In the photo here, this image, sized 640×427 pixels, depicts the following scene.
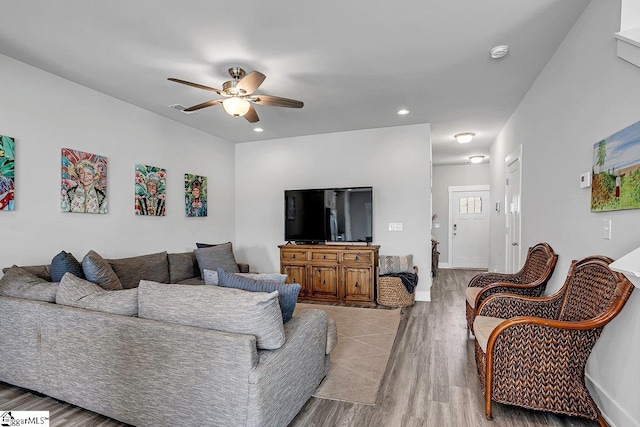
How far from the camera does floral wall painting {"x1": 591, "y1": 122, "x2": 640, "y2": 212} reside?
1722 millimetres

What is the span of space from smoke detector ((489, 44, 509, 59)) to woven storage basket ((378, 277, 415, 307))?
2.90 meters

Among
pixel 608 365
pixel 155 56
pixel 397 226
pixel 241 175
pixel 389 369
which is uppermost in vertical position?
pixel 155 56

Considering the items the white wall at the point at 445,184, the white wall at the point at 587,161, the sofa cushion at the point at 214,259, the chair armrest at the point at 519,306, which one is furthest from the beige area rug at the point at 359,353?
the white wall at the point at 445,184

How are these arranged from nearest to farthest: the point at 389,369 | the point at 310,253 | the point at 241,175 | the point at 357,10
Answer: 1. the point at 357,10
2. the point at 389,369
3. the point at 310,253
4. the point at 241,175

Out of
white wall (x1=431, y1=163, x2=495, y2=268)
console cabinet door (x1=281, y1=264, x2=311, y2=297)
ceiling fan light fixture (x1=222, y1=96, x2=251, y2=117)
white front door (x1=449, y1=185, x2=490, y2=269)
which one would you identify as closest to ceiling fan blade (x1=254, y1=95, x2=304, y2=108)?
ceiling fan light fixture (x1=222, y1=96, x2=251, y2=117)

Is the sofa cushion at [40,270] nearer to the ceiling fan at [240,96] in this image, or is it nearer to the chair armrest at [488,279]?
the ceiling fan at [240,96]

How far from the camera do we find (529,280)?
3.11 meters

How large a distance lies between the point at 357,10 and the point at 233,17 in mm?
875

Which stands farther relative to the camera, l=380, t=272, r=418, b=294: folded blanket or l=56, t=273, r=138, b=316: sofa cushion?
l=380, t=272, r=418, b=294: folded blanket

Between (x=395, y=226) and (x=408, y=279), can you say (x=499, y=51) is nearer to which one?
(x=395, y=226)

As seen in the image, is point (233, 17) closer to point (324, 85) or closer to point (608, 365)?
point (324, 85)

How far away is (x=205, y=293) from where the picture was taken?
187 cm

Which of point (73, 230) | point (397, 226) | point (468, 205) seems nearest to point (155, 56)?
point (73, 230)

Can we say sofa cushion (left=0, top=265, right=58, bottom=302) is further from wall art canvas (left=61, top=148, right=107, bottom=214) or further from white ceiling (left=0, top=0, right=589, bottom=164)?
white ceiling (left=0, top=0, right=589, bottom=164)
